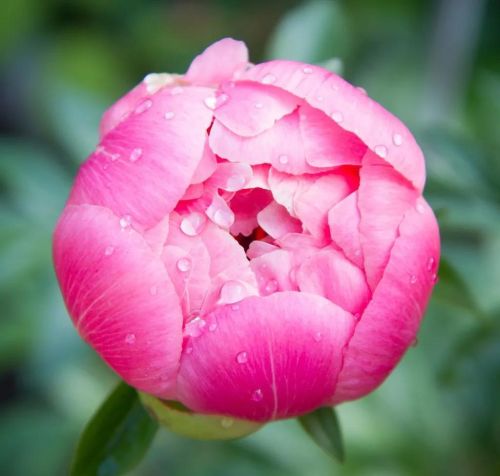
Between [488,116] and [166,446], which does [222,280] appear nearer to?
[488,116]

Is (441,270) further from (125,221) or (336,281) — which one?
(125,221)

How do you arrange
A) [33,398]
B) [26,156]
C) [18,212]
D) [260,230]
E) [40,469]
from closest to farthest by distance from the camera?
[260,230], [18,212], [26,156], [40,469], [33,398]

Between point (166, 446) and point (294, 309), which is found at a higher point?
point (294, 309)

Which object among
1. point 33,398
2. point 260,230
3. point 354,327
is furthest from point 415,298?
point 33,398

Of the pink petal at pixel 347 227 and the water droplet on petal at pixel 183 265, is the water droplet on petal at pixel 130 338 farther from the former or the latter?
the pink petal at pixel 347 227

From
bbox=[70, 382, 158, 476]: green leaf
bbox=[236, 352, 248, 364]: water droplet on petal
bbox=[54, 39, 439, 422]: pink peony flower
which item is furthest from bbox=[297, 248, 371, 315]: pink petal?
bbox=[70, 382, 158, 476]: green leaf

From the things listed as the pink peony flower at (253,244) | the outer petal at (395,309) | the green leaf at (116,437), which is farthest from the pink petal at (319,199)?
the green leaf at (116,437)
